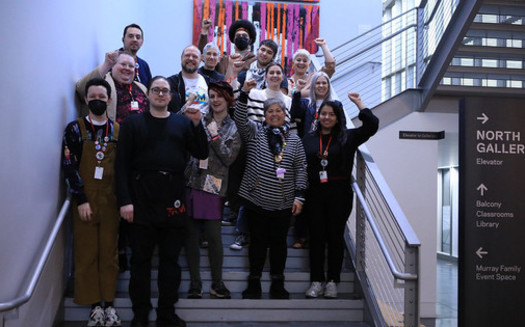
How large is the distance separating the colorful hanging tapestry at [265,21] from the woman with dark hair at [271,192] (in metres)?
4.63

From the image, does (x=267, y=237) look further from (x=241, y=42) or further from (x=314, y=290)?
(x=241, y=42)

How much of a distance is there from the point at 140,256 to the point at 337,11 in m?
6.32

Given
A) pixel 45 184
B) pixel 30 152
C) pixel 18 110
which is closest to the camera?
pixel 18 110

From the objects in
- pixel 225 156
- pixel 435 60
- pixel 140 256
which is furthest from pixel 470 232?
pixel 435 60

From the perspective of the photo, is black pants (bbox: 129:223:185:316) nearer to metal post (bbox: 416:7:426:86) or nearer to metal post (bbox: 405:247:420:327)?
metal post (bbox: 405:247:420:327)

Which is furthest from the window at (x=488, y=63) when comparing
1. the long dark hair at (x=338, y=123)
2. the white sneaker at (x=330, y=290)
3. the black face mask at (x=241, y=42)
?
the white sneaker at (x=330, y=290)

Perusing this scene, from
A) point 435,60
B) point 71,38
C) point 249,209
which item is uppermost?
point 435,60

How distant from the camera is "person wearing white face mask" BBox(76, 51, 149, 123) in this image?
366 cm

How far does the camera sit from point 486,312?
129 inches

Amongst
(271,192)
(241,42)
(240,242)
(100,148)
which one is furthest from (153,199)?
(241,42)

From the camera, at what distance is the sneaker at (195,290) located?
3.36 m

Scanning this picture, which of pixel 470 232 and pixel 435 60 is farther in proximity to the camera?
pixel 435 60

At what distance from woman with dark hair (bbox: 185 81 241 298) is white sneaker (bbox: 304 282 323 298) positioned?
0.55m

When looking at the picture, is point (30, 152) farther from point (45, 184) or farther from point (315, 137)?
point (315, 137)
